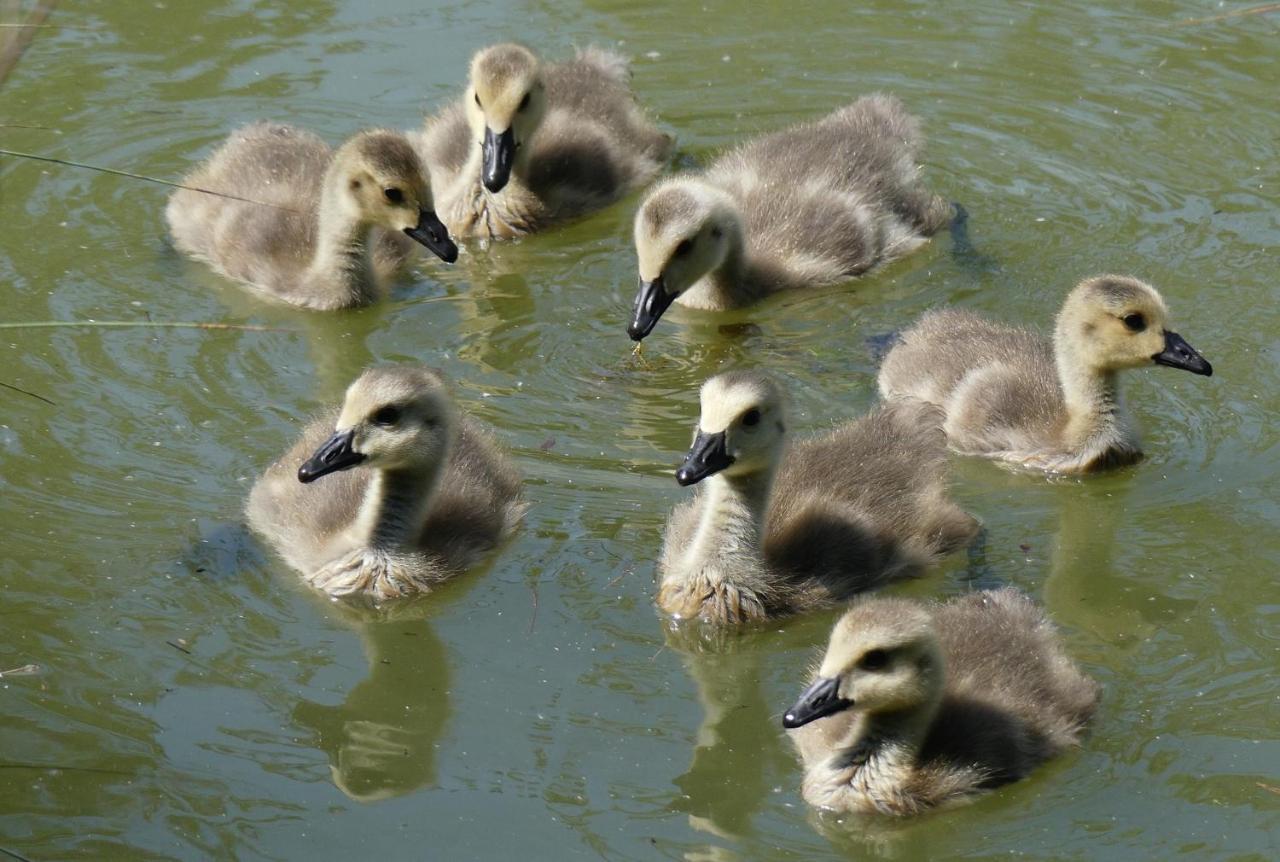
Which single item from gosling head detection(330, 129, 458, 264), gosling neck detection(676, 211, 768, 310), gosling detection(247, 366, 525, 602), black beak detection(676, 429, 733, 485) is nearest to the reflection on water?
black beak detection(676, 429, 733, 485)

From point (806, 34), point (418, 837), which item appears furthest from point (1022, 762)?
point (806, 34)

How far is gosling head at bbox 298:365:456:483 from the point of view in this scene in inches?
231

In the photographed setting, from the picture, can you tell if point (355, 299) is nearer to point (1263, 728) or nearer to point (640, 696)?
point (640, 696)

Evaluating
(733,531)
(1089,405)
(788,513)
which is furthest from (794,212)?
(733,531)

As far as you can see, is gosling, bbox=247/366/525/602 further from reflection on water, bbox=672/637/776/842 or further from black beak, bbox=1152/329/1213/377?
black beak, bbox=1152/329/1213/377

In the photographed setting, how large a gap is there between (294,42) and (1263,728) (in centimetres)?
647

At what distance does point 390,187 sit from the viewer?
754 cm

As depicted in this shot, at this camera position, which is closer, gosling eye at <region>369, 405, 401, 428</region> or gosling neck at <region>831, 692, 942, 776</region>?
gosling neck at <region>831, 692, 942, 776</region>

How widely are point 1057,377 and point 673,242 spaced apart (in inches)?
58.4

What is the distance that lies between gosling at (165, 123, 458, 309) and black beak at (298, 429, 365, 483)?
73.5 inches

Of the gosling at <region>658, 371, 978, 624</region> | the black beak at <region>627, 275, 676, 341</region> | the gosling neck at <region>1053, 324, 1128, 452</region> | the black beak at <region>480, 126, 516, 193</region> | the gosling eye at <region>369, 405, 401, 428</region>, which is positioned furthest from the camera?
the black beak at <region>480, 126, 516, 193</region>

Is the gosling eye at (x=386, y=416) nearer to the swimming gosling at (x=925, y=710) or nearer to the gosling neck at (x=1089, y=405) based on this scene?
the swimming gosling at (x=925, y=710)

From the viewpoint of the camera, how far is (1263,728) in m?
5.32

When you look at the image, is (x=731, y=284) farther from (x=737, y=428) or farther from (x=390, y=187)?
(x=737, y=428)
